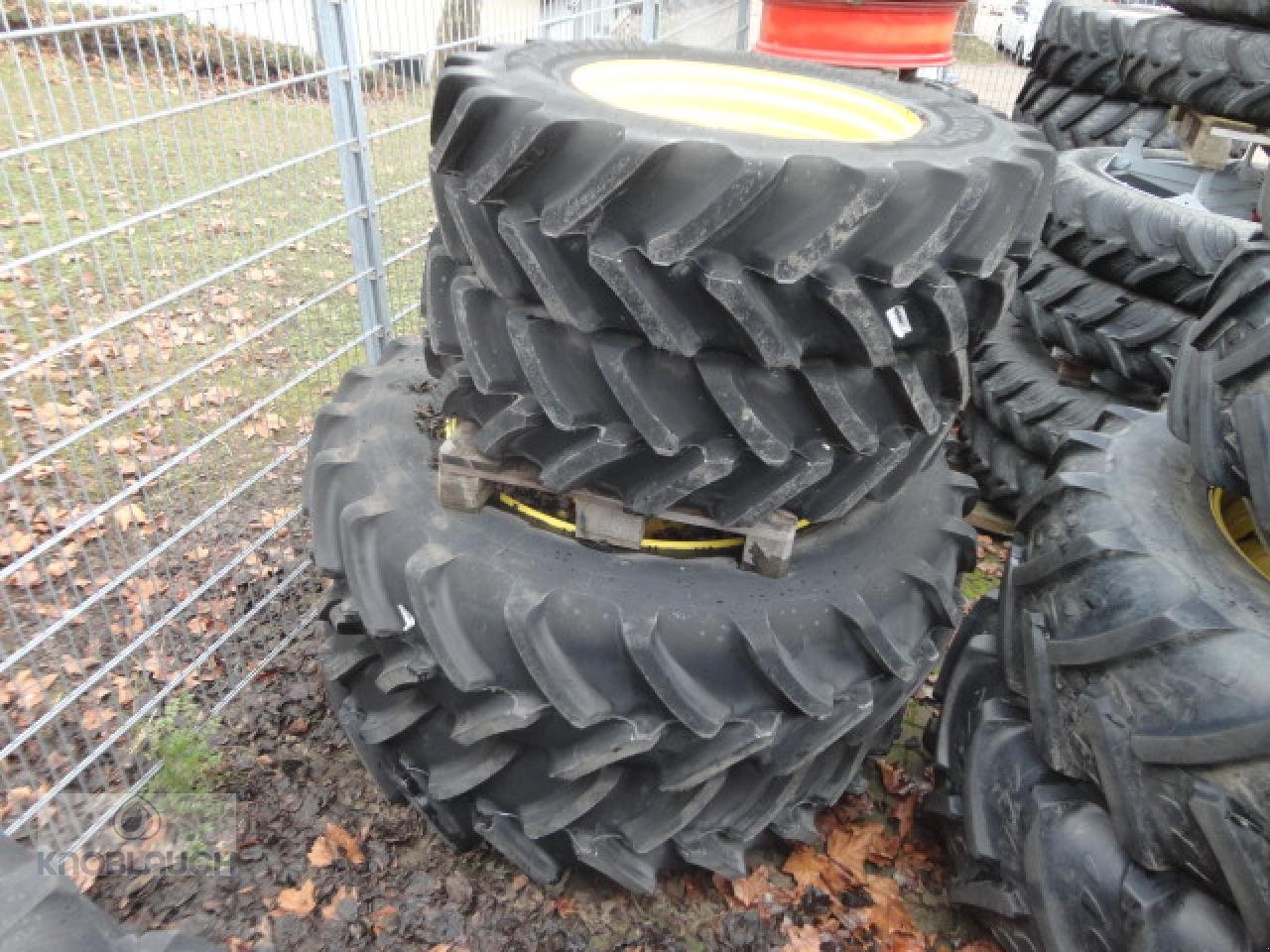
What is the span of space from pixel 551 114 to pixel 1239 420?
163 cm

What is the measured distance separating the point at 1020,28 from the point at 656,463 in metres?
17.3

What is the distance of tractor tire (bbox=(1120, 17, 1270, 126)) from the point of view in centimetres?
360

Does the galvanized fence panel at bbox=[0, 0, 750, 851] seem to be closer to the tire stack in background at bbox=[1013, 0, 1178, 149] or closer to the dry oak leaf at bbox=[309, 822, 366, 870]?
the dry oak leaf at bbox=[309, 822, 366, 870]

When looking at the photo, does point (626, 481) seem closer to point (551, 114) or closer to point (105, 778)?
point (551, 114)

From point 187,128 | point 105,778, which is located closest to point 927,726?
point 105,778

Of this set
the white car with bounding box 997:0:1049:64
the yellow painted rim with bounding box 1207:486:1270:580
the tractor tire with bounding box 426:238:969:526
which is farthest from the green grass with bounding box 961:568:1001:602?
the white car with bounding box 997:0:1049:64

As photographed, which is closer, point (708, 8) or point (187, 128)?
point (187, 128)

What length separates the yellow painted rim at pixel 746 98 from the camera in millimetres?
2541

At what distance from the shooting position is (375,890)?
2.43 meters

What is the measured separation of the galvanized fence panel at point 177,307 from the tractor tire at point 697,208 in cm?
87

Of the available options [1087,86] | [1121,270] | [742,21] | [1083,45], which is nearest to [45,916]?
[1121,270]

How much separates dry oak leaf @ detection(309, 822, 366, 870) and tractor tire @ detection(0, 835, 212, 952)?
895 mm

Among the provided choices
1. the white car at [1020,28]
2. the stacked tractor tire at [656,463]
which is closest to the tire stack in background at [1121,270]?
the stacked tractor tire at [656,463]

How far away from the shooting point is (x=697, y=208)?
1.70 meters
